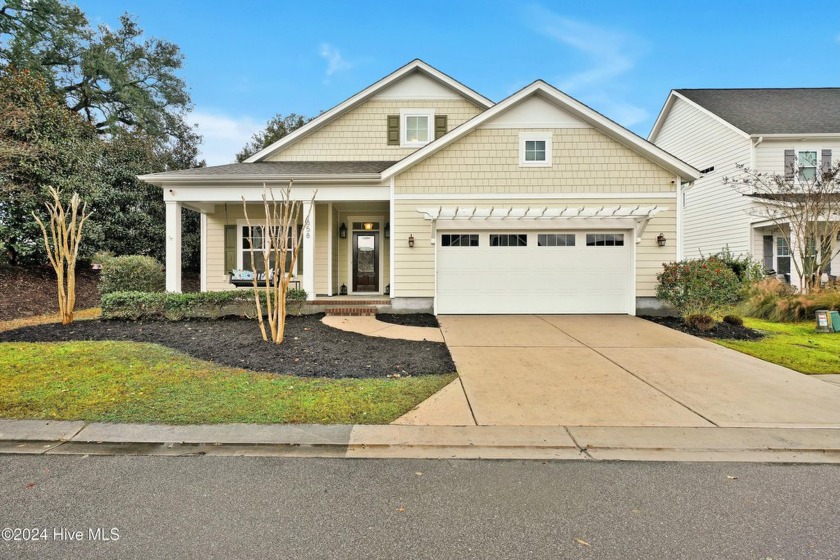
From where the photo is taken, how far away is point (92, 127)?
17016mm

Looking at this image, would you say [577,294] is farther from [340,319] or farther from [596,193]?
[340,319]

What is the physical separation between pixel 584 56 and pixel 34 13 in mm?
25769

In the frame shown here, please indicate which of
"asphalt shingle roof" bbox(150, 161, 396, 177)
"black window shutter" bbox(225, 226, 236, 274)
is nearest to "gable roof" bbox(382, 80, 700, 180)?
"asphalt shingle roof" bbox(150, 161, 396, 177)

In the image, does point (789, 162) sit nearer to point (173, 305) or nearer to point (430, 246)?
point (430, 246)

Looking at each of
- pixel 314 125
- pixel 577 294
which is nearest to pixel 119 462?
pixel 577 294

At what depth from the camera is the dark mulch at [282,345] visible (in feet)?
18.5

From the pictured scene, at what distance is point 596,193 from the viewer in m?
10.2

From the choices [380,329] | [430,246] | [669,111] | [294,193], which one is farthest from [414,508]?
[669,111]

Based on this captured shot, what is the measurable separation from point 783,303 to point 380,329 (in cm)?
983

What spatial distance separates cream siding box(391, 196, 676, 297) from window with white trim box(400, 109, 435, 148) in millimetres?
3690

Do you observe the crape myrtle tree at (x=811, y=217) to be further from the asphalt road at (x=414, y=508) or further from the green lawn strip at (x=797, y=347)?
the asphalt road at (x=414, y=508)

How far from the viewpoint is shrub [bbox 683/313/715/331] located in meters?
8.52

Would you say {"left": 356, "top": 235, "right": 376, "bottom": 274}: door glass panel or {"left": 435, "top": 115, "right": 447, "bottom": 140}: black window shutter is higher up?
{"left": 435, "top": 115, "right": 447, "bottom": 140}: black window shutter

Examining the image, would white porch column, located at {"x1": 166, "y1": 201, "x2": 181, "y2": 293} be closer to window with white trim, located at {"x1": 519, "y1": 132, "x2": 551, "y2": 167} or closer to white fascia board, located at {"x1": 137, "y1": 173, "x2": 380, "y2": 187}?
white fascia board, located at {"x1": 137, "y1": 173, "x2": 380, "y2": 187}
